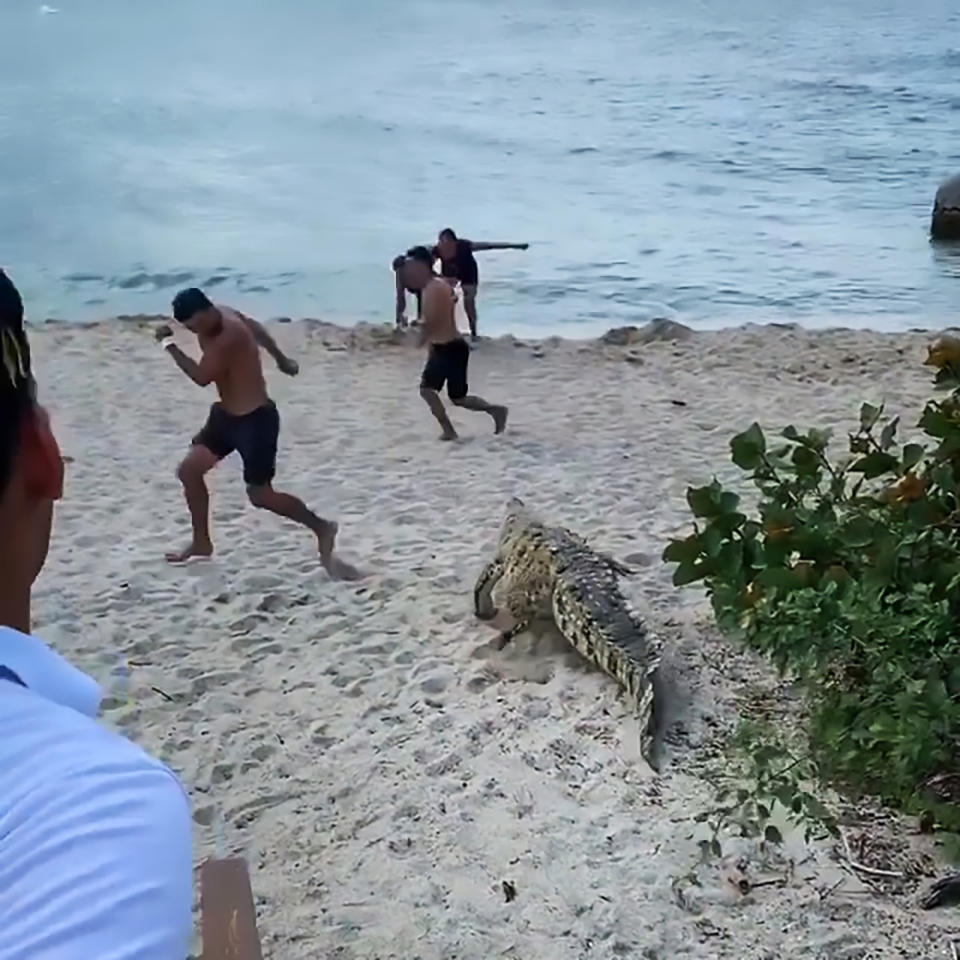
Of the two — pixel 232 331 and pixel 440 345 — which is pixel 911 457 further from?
pixel 440 345

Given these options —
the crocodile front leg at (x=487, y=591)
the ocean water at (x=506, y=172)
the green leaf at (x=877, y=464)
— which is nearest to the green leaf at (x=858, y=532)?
the green leaf at (x=877, y=464)

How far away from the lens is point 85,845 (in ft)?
2.72

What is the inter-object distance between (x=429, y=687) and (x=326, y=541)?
54.3 inches

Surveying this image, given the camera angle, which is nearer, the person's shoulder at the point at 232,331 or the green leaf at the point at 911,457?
the green leaf at the point at 911,457

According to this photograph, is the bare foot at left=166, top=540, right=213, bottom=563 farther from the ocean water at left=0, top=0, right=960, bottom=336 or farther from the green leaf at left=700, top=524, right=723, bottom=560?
the ocean water at left=0, top=0, right=960, bottom=336

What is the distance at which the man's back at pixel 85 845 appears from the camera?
805 millimetres

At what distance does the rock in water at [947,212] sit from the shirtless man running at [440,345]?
1181cm

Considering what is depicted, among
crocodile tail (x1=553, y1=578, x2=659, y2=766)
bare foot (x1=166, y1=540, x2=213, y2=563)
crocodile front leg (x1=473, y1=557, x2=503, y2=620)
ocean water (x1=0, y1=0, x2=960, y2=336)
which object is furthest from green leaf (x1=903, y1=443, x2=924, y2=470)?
ocean water (x1=0, y1=0, x2=960, y2=336)

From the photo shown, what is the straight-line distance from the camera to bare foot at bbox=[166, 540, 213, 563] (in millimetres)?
6383

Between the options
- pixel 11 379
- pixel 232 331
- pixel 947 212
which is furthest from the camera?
pixel 947 212

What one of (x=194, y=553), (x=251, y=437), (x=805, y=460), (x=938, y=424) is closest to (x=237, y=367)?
(x=251, y=437)

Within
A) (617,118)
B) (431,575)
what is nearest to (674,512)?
(431,575)

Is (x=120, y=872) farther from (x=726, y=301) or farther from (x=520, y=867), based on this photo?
(x=726, y=301)

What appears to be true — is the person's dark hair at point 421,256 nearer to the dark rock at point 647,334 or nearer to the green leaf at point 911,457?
the dark rock at point 647,334
